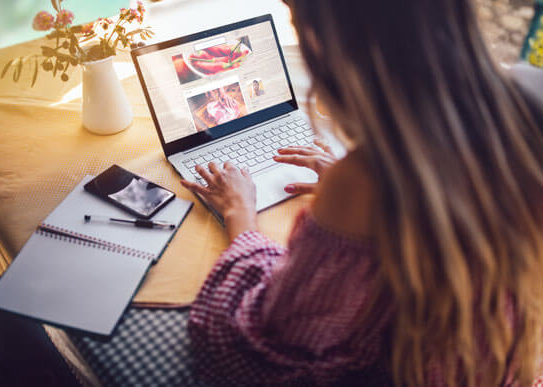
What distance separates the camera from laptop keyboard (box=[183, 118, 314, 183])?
91cm

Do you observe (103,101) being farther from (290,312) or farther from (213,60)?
(290,312)

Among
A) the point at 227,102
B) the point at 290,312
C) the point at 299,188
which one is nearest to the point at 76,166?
the point at 227,102

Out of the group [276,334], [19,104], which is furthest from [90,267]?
[19,104]

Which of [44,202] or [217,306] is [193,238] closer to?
[217,306]

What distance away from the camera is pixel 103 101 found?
3.18 ft

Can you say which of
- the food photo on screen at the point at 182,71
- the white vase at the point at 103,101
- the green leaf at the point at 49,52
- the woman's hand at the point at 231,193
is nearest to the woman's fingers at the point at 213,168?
the woman's hand at the point at 231,193

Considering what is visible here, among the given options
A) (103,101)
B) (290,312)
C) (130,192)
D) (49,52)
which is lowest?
(290,312)

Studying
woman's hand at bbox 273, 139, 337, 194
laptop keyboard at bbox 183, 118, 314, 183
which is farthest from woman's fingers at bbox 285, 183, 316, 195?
laptop keyboard at bbox 183, 118, 314, 183

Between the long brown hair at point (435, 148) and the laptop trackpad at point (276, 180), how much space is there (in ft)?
1.14

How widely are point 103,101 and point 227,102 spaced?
30 centimetres

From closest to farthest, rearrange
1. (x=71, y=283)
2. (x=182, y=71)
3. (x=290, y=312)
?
(x=290, y=312), (x=71, y=283), (x=182, y=71)

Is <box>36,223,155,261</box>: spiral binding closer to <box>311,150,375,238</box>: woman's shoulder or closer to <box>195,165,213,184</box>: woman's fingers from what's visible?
<box>195,165,213,184</box>: woman's fingers

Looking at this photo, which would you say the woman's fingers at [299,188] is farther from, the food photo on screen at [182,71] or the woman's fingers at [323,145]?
the food photo on screen at [182,71]

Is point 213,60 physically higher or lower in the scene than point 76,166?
higher
